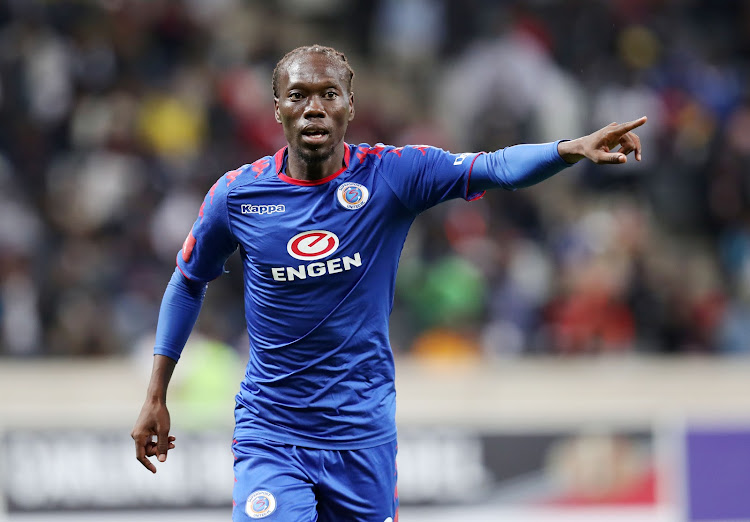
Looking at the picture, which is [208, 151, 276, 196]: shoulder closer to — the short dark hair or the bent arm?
the short dark hair

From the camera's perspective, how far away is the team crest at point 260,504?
165 inches

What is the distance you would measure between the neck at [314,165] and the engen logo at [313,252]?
0.22 metres

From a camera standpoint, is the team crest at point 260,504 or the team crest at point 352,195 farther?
the team crest at point 352,195

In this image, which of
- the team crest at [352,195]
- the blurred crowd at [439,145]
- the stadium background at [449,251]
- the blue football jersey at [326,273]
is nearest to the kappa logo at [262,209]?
the blue football jersey at [326,273]

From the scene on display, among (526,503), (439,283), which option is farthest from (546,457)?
(439,283)

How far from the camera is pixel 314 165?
4344 millimetres

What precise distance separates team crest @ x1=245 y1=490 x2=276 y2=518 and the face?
124 cm

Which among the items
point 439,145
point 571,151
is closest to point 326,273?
point 571,151

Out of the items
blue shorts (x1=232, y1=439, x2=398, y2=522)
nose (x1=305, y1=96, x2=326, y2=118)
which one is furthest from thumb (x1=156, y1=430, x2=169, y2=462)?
nose (x1=305, y1=96, x2=326, y2=118)

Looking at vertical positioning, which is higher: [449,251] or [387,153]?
[449,251]

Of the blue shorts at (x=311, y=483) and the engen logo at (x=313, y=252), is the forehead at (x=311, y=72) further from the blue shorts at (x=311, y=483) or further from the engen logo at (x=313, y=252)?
the blue shorts at (x=311, y=483)

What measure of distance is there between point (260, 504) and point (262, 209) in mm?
1075

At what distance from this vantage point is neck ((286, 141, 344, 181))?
4.34 metres

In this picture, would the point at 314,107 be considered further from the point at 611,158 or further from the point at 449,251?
the point at 449,251
